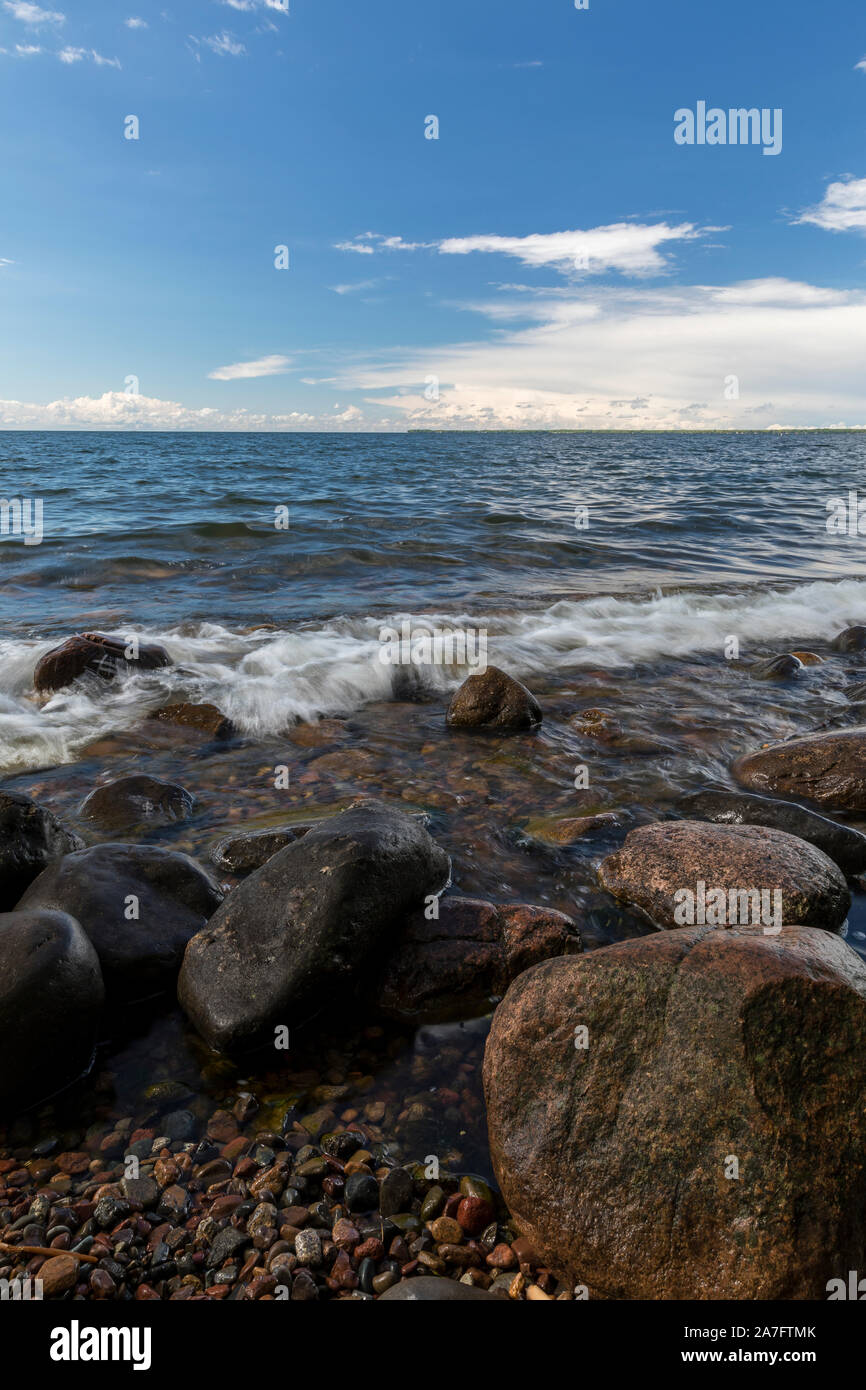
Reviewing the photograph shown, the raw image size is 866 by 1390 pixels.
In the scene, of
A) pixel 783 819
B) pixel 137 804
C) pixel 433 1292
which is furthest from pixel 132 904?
pixel 783 819

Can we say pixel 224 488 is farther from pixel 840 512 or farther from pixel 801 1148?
pixel 801 1148

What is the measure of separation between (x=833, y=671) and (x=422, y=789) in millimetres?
6215

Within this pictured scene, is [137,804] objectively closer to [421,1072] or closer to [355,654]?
[421,1072]

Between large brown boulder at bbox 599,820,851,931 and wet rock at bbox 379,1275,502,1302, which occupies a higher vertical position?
large brown boulder at bbox 599,820,851,931

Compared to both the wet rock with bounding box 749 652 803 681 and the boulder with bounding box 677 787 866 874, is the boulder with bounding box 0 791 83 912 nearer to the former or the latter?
the boulder with bounding box 677 787 866 874

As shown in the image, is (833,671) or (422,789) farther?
(833,671)

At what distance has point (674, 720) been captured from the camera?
24.6ft

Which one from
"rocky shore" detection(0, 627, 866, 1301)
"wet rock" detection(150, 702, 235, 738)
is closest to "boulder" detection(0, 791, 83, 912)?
"rocky shore" detection(0, 627, 866, 1301)

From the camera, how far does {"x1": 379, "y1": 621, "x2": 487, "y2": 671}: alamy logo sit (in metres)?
9.17

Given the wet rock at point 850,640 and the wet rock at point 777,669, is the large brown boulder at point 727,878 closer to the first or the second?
the wet rock at point 777,669

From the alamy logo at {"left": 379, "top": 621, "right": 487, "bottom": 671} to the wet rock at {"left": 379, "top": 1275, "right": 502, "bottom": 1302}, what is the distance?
645 centimetres
